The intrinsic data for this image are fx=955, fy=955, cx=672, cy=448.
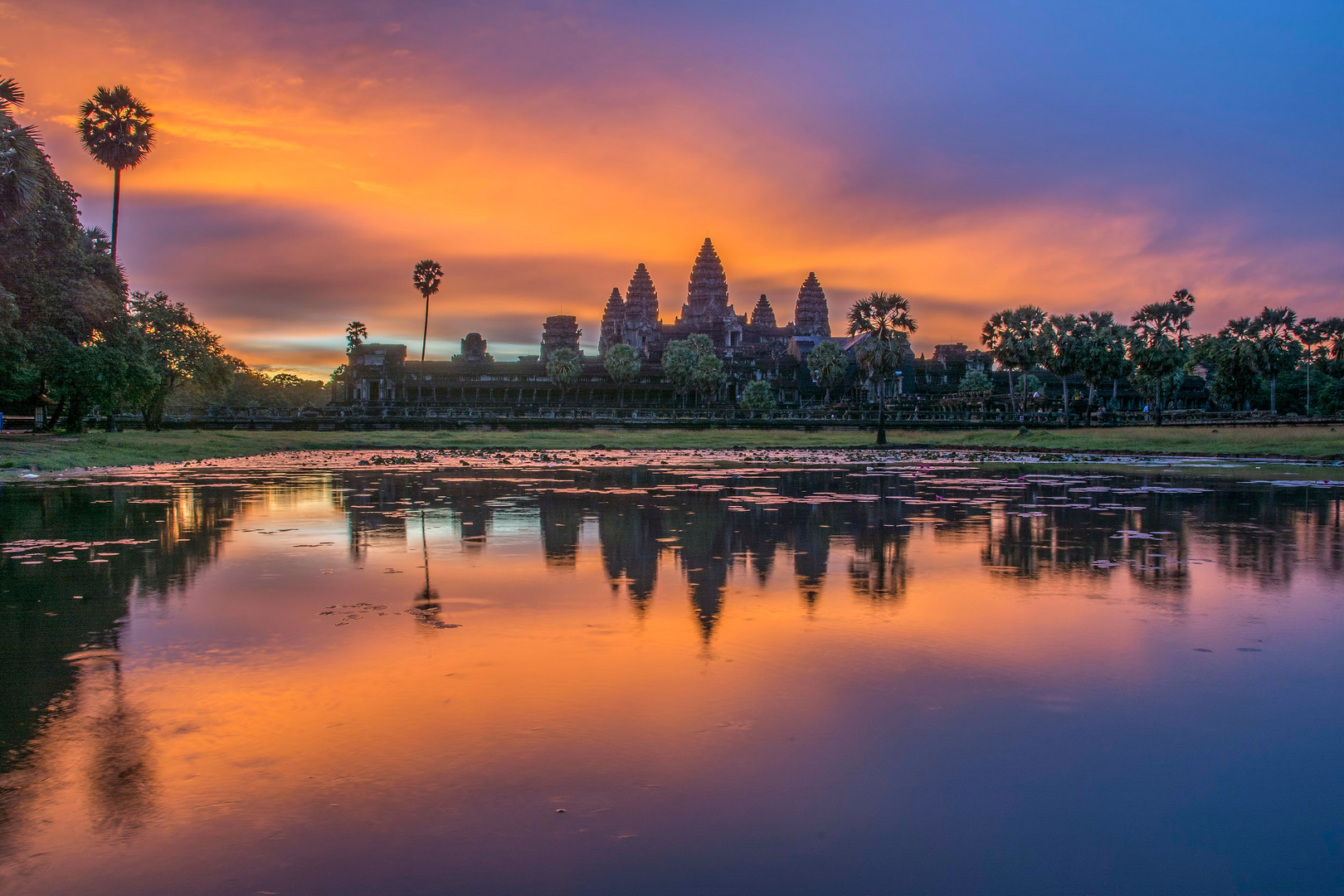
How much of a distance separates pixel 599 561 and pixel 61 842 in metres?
7.69

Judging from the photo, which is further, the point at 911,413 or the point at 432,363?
the point at 432,363

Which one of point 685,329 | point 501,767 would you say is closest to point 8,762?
point 501,767

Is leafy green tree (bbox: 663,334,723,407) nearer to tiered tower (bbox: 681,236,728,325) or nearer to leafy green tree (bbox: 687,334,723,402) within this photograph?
leafy green tree (bbox: 687,334,723,402)

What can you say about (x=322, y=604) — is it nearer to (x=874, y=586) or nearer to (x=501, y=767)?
(x=501, y=767)

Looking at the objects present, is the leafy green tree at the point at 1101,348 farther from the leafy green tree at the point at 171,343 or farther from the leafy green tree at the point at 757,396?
the leafy green tree at the point at 171,343

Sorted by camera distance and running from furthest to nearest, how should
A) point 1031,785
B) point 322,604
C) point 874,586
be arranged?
point 874,586, point 322,604, point 1031,785

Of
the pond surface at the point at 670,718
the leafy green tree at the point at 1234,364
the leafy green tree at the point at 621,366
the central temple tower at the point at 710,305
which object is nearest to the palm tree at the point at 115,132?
the pond surface at the point at 670,718

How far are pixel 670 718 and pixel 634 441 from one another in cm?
5224

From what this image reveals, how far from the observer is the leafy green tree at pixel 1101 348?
79438mm

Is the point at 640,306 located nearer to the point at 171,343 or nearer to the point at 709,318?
the point at 709,318

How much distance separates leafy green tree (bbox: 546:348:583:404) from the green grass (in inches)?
1556

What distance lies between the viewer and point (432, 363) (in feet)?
386

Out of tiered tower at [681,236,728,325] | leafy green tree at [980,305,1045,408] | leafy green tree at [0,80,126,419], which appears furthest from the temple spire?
leafy green tree at [0,80,126,419]

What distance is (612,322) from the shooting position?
174375 millimetres
